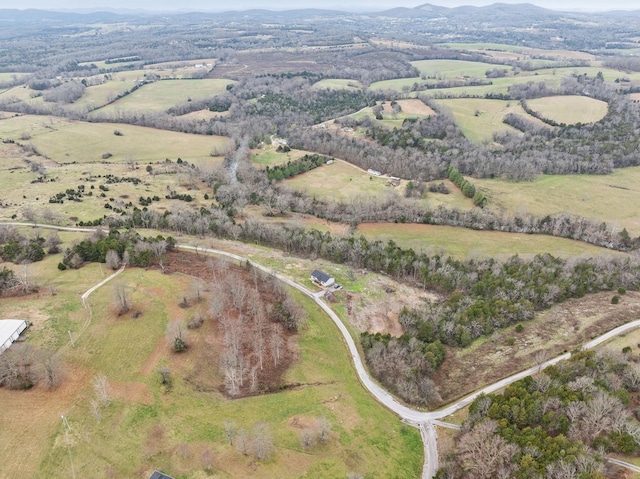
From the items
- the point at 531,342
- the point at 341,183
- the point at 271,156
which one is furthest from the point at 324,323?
the point at 271,156

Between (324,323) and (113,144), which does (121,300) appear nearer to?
(324,323)

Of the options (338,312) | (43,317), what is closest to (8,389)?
(43,317)

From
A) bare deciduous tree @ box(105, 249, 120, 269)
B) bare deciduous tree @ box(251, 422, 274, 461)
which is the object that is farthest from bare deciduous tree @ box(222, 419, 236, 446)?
bare deciduous tree @ box(105, 249, 120, 269)

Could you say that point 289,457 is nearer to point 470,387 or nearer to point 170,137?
point 470,387

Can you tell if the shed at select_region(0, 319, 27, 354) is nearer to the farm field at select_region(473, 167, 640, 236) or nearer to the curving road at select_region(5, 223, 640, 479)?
the curving road at select_region(5, 223, 640, 479)

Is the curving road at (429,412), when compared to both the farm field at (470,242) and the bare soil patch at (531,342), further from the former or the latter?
the farm field at (470,242)
